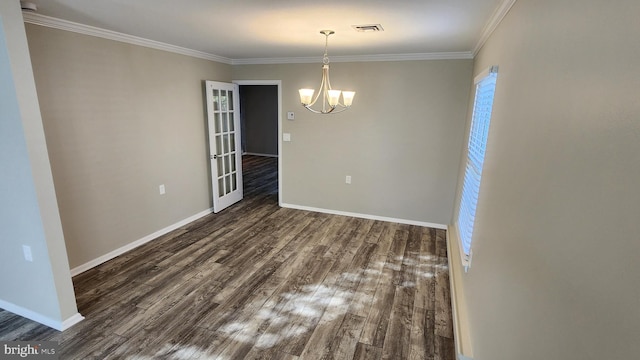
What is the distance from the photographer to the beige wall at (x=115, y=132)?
2.69m

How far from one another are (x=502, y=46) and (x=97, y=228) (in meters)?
3.95

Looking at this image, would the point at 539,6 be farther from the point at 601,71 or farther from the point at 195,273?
the point at 195,273

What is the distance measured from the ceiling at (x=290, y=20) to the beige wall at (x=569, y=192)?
2.88 ft

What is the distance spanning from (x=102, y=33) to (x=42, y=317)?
2.59 m

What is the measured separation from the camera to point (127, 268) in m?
3.14

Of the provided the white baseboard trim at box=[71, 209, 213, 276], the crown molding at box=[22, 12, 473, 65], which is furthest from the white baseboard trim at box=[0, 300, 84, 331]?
the crown molding at box=[22, 12, 473, 65]

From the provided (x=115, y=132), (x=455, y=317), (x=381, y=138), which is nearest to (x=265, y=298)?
(x=455, y=317)

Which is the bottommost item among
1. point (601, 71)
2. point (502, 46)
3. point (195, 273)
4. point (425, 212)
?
point (195, 273)

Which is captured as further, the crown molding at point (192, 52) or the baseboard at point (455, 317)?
the crown molding at point (192, 52)

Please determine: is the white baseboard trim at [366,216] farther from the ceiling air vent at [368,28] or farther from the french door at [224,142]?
the ceiling air vent at [368,28]

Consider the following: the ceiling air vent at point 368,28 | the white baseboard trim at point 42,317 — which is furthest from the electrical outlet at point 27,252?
the ceiling air vent at point 368,28

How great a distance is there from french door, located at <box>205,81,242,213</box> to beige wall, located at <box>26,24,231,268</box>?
0.57 ft

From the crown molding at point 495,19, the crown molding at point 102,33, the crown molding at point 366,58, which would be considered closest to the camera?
the crown molding at point 495,19

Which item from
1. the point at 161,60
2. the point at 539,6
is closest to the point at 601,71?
the point at 539,6
